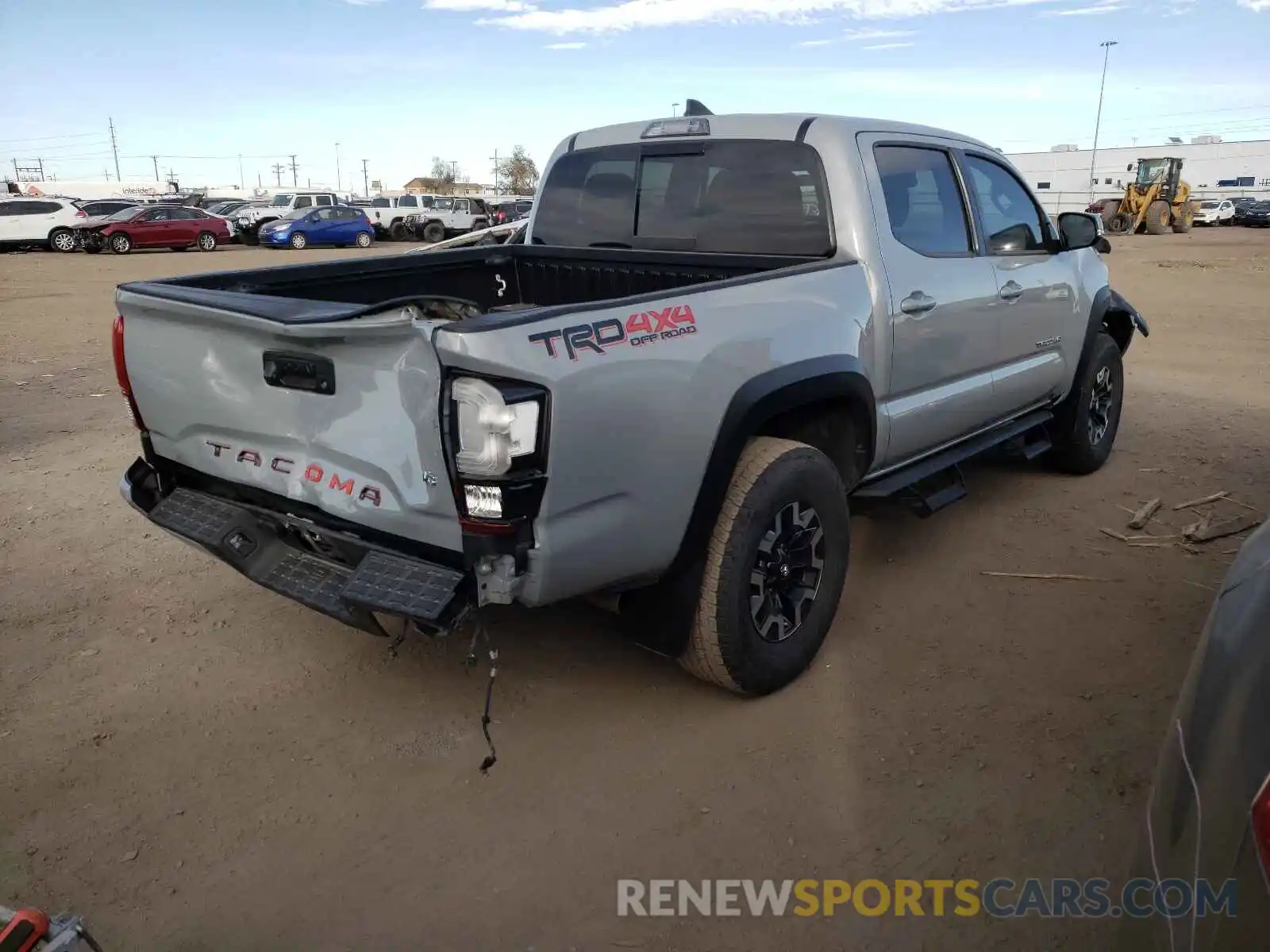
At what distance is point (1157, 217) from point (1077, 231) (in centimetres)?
3504

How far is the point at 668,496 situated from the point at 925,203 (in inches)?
85.8

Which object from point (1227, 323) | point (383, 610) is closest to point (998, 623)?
point (383, 610)

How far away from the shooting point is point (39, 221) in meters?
25.8

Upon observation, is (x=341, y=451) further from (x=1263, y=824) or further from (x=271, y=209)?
(x=271, y=209)

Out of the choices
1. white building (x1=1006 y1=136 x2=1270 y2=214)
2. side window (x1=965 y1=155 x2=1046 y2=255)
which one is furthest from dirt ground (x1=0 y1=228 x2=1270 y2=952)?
white building (x1=1006 y1=136 x2=1270 y2=214)

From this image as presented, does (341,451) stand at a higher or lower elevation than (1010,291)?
lower

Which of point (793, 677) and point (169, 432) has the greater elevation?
point (169, 432)

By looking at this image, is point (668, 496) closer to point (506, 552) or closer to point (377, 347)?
point (506, 552)

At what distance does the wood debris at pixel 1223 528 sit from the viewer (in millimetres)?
4715

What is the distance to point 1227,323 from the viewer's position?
1195 cm

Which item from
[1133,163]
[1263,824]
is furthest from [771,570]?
[1133,163]

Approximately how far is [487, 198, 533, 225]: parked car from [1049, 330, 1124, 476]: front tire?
2743cm

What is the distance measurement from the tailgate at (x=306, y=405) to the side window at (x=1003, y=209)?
10.5 ft

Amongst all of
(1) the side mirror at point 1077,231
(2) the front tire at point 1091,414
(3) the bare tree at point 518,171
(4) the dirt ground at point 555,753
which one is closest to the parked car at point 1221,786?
(4) the dirt ground at point 555,753
